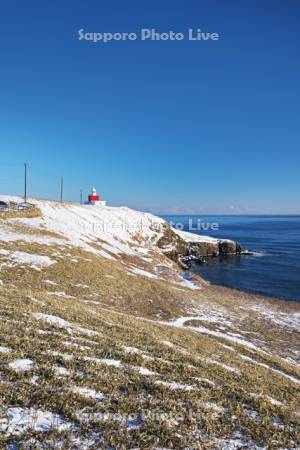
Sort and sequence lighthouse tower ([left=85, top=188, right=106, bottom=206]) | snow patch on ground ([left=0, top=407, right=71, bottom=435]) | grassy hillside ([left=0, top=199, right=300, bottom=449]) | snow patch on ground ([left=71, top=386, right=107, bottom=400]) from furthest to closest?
lighthouse tower ([left=85, top=188, right=106, bottom=206])
snow patch on ground ([left=71, top=386, right=107, bottom=400])
grassy hillside ([left=0, top=199, right=300, bottom=449])
snow patch on ground ([left=0, top=407, right=71, bottom=435])

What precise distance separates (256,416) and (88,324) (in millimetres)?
8453

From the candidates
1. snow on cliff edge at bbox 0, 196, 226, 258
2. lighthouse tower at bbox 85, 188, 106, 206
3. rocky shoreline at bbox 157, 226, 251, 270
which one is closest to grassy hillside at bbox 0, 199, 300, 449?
snow on cliff edge at bbox 0, 196, 226, 258

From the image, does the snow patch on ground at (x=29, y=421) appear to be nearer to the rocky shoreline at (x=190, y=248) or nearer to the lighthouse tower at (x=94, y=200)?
the rocky shoreline at (x=190, y=248)

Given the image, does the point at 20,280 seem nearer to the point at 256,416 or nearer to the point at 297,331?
the point at 256,416

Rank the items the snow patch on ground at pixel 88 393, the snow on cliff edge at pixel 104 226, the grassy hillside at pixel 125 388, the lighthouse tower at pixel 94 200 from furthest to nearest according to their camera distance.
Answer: the lighthouse tower at pixel 94 200
the snow on cliff edge at pixel 104 226
the snow patch on ground at pixel 88 393
the grassy hillside at pixel 125 388

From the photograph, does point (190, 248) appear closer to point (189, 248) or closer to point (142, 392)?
point (189, 248)

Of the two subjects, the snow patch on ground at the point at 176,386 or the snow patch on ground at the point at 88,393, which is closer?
the snow patch on ground at the point at 88,393

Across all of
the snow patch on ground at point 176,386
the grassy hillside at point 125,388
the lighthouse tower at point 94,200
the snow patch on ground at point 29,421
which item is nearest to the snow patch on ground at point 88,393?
the grassy hillside at point 125,388

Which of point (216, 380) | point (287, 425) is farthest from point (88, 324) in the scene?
point (287, 425)

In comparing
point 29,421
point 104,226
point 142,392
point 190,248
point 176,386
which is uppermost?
point 104,226

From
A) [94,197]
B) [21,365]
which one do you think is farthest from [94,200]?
[21,365]

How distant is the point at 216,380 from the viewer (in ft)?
32.7

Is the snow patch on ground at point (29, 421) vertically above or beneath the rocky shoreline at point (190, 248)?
above

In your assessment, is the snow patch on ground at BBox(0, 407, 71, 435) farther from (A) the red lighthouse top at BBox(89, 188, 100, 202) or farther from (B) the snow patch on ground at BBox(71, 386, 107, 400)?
(A) the red lighthouse top at BBox(89, 188, 100, 202)
